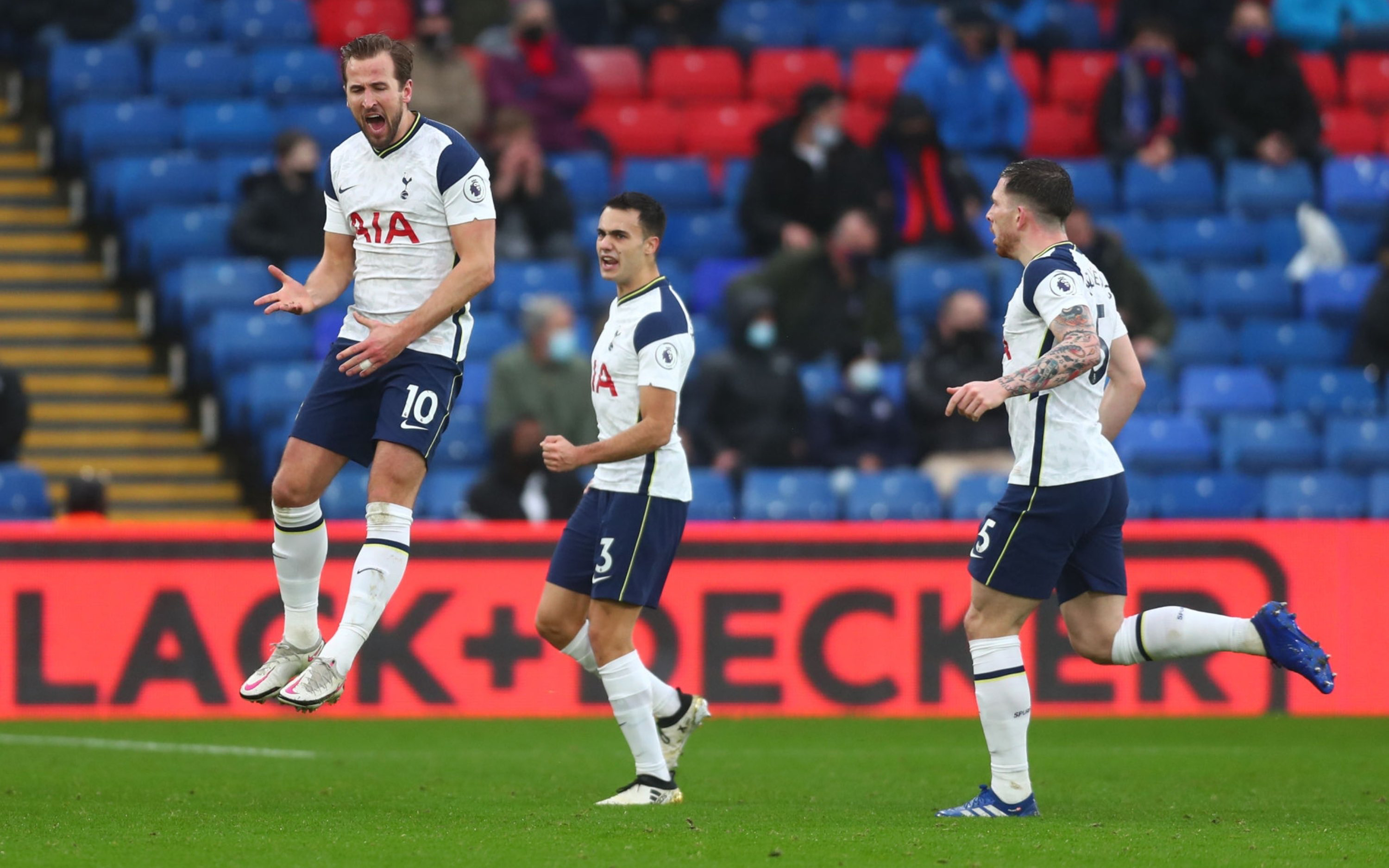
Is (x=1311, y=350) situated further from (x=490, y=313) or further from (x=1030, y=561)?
(x=1030, y=561)

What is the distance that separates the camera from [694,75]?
16547 mm

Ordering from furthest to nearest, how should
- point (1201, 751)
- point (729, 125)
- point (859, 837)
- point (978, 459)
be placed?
1. point (729, 125)
2. point (978, 459)
3. point (1201, 751)
4. point (859, 837)

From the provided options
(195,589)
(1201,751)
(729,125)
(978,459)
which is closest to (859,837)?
(1201,751)

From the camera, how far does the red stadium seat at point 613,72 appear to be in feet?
54.2

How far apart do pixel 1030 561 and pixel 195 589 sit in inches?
231

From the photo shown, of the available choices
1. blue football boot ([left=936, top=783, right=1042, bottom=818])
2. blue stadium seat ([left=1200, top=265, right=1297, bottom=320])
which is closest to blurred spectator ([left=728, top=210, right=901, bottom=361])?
blue stadium seat ([left=1200, top=265, right=1297, bottom=320])

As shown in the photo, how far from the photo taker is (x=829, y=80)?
54.2 ft

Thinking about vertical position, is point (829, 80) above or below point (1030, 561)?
above

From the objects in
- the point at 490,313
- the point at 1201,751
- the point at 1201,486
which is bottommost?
the point at 1201,751

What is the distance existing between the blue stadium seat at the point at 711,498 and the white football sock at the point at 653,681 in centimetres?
418

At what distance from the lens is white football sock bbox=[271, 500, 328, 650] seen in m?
7.44

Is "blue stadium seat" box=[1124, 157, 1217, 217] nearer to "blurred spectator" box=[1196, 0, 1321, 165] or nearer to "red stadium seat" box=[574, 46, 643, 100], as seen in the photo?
"blurred spectator" box=[1196, 0, 1321, 165]

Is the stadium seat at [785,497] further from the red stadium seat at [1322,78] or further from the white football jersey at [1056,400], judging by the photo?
the red stadium seat at [1322,78]

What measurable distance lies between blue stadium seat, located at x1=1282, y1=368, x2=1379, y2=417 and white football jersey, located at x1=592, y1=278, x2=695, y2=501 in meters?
8.11
